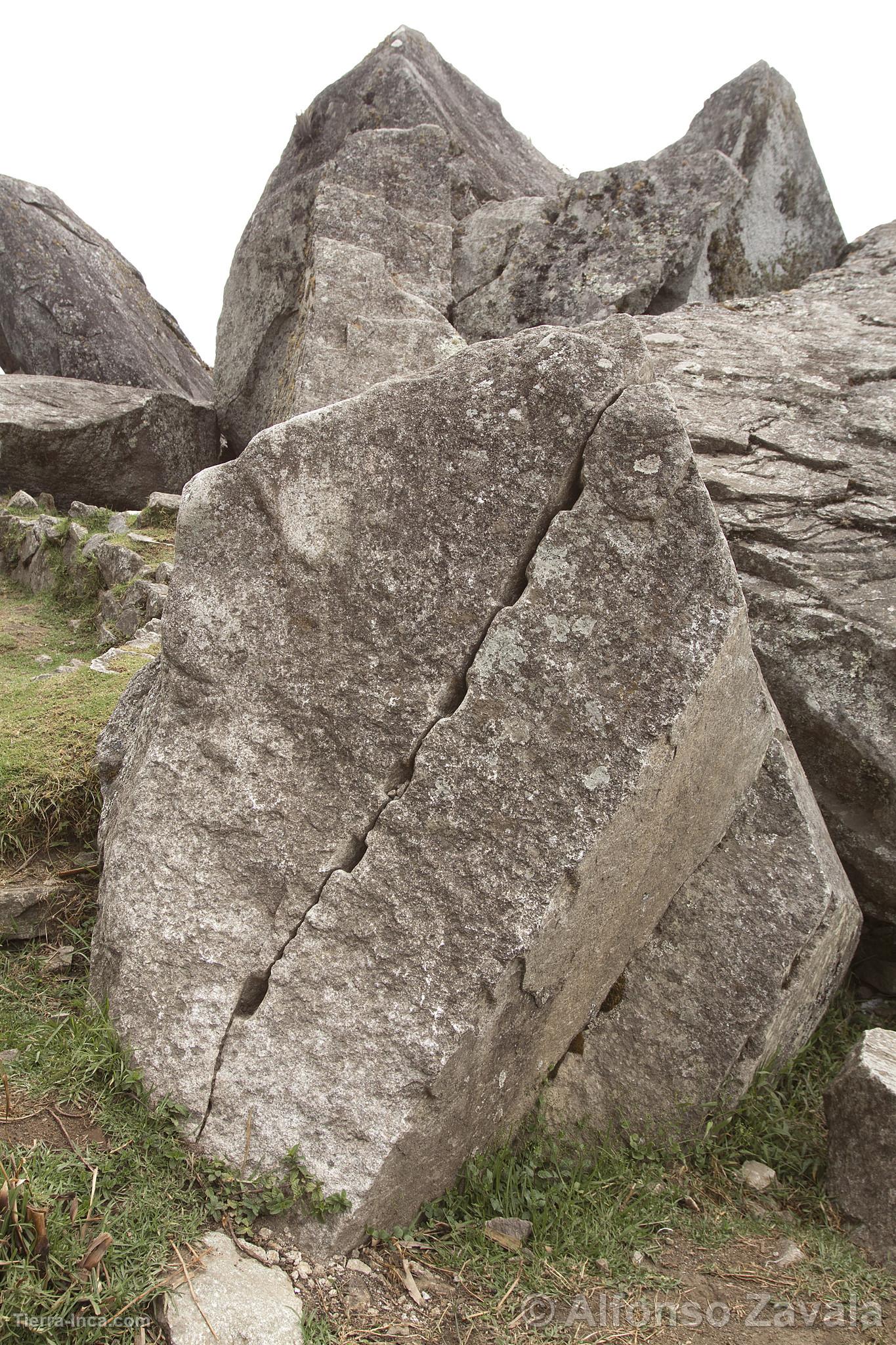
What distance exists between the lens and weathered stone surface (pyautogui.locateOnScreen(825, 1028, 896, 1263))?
4055 mm

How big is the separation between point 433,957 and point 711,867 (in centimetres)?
160

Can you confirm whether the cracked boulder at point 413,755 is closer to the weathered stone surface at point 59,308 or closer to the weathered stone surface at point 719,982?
the weathered stone surface at point 719,982

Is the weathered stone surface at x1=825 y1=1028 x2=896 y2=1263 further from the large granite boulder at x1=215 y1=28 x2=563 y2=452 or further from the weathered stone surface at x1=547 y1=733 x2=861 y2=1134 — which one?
the large granite boulder at x1=215 y1=28 x2=563 y2=452

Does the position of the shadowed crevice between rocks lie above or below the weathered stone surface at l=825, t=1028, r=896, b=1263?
above

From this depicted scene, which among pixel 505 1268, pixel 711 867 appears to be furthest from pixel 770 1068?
pixel 505 1268

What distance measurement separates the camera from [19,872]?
4.86 meters

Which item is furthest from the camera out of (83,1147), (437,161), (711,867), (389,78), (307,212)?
(389,78)

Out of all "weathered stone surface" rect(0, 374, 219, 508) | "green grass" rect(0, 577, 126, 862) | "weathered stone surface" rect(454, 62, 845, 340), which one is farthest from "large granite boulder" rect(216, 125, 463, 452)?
"green grass" rect(0, 577, 126, 862)

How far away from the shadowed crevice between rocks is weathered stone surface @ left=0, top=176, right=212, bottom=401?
1180 cm

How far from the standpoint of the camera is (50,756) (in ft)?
17.4

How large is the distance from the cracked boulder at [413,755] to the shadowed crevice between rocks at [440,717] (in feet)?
0.04

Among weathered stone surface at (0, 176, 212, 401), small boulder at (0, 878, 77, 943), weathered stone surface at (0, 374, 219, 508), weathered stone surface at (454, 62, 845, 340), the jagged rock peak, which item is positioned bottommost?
small boulder at (0, 878, 77, 943)

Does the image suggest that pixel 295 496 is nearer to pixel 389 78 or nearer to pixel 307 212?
pixel 307 212

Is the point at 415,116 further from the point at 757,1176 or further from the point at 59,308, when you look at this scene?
the point at 757,1176
